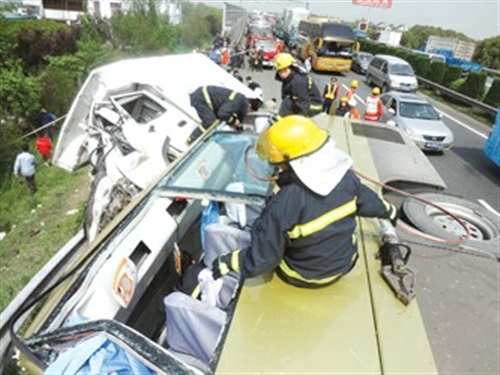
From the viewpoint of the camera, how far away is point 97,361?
4.98 ft

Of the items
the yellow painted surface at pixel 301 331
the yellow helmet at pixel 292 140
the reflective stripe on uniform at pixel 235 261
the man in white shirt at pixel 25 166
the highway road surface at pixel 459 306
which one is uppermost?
the yellow helmet at pixel 292 140

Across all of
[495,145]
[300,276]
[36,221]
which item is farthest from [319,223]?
[495,145]

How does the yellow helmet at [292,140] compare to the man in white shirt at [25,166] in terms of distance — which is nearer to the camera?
the yellow helmet at [292,140]

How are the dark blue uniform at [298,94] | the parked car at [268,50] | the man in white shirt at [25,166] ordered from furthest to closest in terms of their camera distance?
the parked car at [268,50] < the man in white shirt at [25,166] < the dark blue uniform at [298,94]

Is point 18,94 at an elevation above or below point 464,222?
below

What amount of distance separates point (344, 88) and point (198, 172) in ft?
57.2

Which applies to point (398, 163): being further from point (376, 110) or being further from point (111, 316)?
point (376, 110)

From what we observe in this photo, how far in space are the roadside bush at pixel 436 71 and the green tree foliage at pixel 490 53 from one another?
28984mm

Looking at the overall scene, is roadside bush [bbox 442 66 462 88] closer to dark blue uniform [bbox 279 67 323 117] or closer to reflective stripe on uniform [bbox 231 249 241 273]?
dark blue uniform [bbox 279 67 323 117]

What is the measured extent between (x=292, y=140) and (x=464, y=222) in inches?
79.5

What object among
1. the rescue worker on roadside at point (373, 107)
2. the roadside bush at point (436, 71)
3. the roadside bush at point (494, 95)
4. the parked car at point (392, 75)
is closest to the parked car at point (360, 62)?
the roadside bush at point (436, 71)

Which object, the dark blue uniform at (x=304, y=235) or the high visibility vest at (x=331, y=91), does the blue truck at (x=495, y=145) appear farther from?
the dark blue uniform at (x=304, y=235)

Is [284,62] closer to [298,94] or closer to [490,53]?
[298,94]

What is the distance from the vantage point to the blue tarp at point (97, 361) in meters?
1.49
